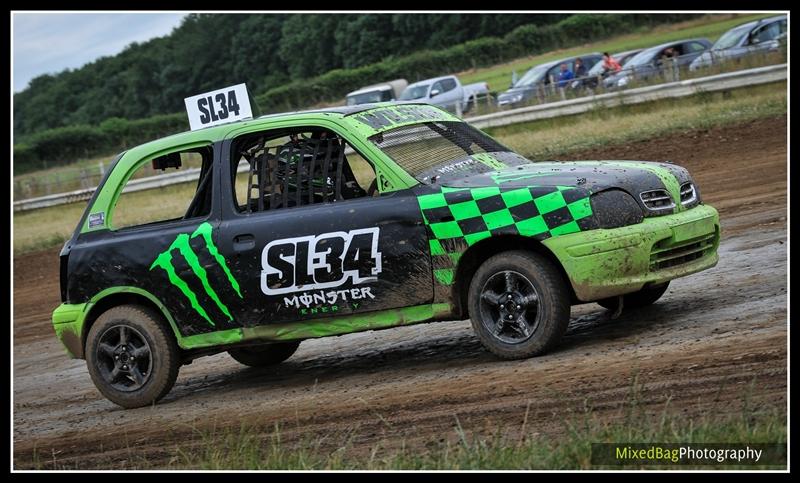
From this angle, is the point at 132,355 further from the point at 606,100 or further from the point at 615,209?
the point at 606,100

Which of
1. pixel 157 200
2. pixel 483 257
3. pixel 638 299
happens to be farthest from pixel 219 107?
pixel 157 200

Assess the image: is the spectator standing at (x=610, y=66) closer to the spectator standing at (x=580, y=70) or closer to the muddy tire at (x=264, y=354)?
the spectator standing at (x=580, y=70)

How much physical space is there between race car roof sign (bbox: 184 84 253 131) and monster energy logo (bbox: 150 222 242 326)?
0.87 meters

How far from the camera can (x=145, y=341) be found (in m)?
8.36

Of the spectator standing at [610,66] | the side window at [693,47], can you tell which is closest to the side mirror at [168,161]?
the spectator standing at [610,66]

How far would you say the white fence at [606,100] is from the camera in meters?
21.1

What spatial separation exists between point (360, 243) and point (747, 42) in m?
22.5

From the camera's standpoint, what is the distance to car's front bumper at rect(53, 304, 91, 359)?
8.55 metres

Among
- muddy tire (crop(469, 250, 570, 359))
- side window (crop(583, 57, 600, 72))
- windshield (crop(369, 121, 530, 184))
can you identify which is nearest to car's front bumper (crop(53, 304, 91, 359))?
windshield (crop(369, 121, 530, 184))

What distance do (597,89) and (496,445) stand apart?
889 inches

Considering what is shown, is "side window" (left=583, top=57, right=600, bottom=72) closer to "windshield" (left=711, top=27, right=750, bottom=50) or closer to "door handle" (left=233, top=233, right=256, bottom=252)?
"windshield" (left=711, top=27, right=750, bottom=50)

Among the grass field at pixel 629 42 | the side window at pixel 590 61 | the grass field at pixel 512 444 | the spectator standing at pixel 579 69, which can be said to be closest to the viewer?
the grass field at pixel 512 444

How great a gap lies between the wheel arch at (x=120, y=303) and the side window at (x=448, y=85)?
28351 millimetres

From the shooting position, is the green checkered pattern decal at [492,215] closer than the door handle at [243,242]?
Yes
